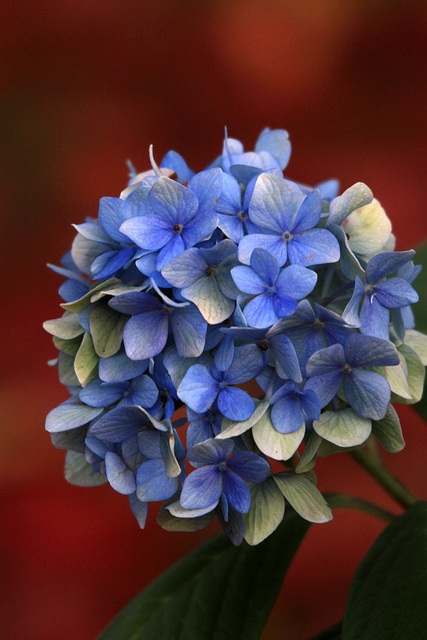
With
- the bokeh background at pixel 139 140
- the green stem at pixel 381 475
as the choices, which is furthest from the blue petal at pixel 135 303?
the bokeh background at pixel 139 140

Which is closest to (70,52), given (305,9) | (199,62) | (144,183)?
(199,62)

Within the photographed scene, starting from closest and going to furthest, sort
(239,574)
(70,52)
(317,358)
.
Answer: (317,358) < (239,574) < (70,52)

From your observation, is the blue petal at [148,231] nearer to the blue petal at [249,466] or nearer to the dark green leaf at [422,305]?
the blue petal at [249,466]

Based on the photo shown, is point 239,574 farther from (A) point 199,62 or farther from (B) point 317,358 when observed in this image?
(A) point 199,62

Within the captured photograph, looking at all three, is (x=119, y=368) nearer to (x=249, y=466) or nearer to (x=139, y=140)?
(x=249, y=466)

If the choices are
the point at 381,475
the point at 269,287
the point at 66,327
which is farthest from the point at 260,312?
the point at 381,475

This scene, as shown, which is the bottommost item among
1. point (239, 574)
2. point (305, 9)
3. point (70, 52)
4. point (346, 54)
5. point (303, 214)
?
point (239, 574)

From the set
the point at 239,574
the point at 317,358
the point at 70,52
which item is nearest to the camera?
the point at 317,358
